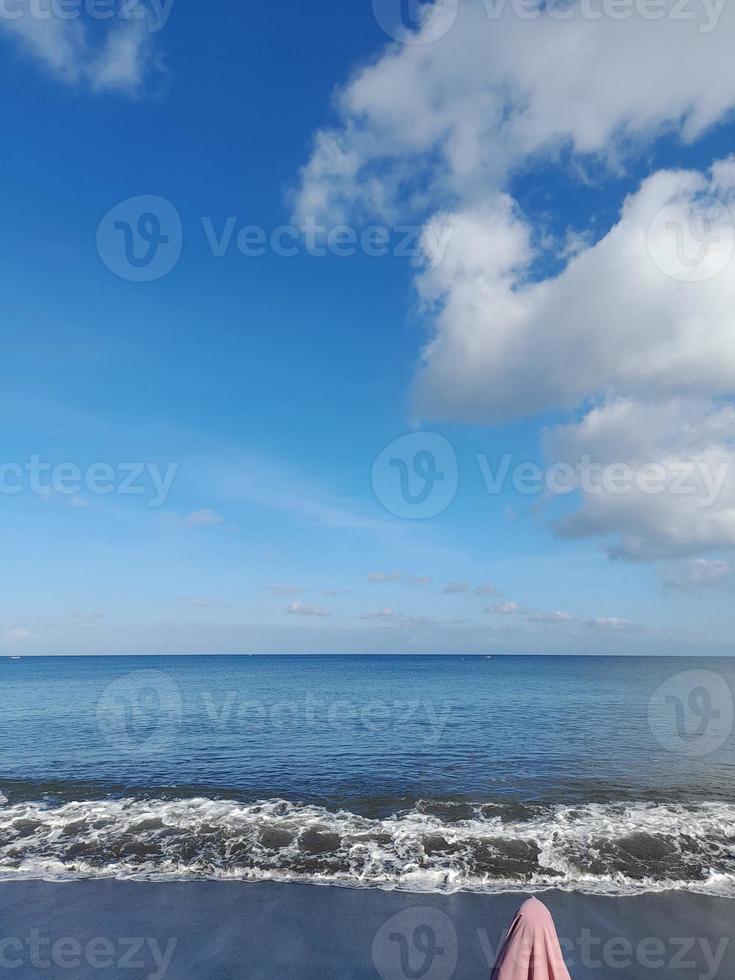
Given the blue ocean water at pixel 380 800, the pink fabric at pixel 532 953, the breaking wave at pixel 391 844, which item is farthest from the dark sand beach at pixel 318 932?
the pink fabric at pixel 532 953

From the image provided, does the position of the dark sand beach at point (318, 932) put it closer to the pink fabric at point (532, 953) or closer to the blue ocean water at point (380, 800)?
the blue ocean water at point (380, 800)

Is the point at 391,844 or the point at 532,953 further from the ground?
the point at 532,953

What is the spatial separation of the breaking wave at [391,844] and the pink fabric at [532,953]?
33.0 feet

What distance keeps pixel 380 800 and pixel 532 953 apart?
19.1 m

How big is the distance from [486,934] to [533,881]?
3438mm

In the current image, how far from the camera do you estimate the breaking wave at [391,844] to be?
51.0ft

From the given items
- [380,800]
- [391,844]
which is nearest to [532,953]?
[391,844]

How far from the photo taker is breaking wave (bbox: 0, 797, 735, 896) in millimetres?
15555

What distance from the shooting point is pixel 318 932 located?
12.5 meters

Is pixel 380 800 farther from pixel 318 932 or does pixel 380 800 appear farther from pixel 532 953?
pixel 532 953

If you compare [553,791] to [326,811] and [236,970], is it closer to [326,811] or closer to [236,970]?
[326,811]

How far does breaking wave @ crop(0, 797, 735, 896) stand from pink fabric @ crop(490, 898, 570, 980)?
10.1 m

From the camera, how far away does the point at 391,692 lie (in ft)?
272

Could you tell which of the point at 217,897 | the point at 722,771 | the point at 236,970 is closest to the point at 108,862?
the point at 217,897
